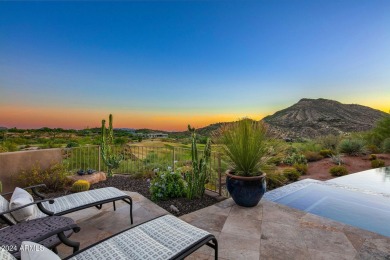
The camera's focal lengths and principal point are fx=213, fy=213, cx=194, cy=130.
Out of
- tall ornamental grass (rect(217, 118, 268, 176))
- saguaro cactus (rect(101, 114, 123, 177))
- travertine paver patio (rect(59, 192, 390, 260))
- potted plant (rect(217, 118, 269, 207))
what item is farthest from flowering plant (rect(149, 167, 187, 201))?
saguaro cactus (rect(101, 114, 123, 177))

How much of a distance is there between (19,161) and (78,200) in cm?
290

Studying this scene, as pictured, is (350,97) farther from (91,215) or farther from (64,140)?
(64,140)

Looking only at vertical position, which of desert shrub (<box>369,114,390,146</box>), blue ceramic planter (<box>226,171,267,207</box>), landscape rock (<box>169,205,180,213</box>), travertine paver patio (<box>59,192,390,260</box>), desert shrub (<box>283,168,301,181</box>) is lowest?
desert shrub (<box>283,168,301,181</box>)

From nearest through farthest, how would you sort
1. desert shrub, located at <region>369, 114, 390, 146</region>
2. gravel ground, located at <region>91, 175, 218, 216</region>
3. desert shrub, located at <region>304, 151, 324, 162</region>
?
gravel ground, located at <region>91, 175, 218, 216</region>
desert shrub, located at <region>304, 151, 324, 162</region>
desert shrub, located at <region>369, 114, 390, 146</region>

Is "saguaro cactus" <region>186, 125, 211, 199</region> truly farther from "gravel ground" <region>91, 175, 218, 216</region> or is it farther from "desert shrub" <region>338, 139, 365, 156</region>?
"desert shrub" <region>338, 139, 365, 156</region>

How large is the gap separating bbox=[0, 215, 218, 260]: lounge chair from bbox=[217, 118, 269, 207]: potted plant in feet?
5.61

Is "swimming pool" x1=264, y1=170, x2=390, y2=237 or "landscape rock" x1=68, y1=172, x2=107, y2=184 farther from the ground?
"landscape rock" x1=68, y1=172, x2=107, y2=184

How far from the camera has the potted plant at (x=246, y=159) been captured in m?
3.43

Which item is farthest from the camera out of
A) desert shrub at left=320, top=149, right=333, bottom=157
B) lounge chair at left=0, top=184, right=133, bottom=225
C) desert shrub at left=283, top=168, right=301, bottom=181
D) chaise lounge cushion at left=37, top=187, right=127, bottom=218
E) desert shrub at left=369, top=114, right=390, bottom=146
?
desert shrub at left=369, top=114, right=390, bottom=146

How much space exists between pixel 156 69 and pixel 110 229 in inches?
270

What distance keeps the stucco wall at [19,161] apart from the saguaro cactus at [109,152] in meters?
1.22

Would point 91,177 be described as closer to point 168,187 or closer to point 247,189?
point 168,187

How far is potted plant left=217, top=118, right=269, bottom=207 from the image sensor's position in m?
3.43

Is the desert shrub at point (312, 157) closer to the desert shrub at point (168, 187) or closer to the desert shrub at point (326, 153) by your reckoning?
the desert shrub at point (326, 153)
